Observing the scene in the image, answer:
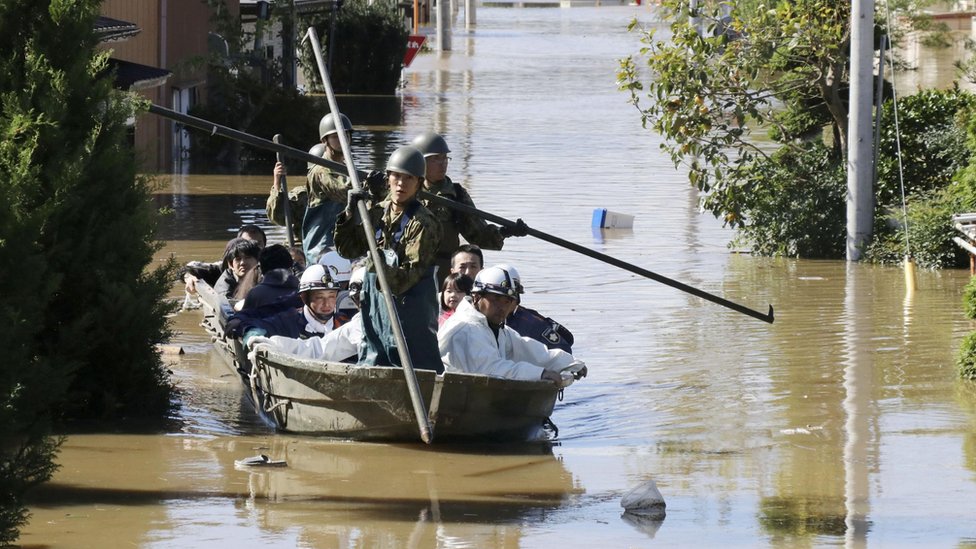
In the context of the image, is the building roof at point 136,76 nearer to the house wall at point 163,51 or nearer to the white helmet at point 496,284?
the house wall at point 163,51

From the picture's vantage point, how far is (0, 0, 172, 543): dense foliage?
973 centimetres

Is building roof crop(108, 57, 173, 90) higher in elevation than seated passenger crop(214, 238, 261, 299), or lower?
higher

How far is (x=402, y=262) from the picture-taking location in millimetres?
9703

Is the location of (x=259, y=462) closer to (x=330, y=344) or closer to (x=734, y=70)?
(x=330, y=344)

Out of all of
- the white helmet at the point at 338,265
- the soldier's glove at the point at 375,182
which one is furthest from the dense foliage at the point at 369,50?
the soldier's glove at the point at 375,182

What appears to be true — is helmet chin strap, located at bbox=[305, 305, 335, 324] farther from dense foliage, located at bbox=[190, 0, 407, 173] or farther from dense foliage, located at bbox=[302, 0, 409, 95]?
dense foliage, located at bbox=[302, 0, 409, 95]

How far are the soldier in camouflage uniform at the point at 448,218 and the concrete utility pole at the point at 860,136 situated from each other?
6866 mm

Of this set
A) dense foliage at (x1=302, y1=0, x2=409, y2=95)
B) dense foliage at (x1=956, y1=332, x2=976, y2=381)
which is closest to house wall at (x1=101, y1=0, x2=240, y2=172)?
dense foliage at (x1=302, y1=0, x2=409, y2=95)

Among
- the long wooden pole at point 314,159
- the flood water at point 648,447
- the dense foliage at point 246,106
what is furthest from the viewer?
the dense foliage at point 246,106

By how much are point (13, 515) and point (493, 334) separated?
14.6 feet

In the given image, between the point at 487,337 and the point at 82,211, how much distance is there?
107 inches

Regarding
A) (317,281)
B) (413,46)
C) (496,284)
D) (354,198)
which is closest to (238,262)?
(317,281)

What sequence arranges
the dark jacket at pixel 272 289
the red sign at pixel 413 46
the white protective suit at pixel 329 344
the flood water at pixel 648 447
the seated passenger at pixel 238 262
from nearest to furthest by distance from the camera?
1. the flood water at pixel 648 447
2. the white protective suit at pixel 329 344
3. the dark jacket at pixel 272 289
4. the seated passenger at pixel 238 262
5. the red sign at pixel 413 46

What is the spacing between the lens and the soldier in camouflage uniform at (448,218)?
1138 cm
